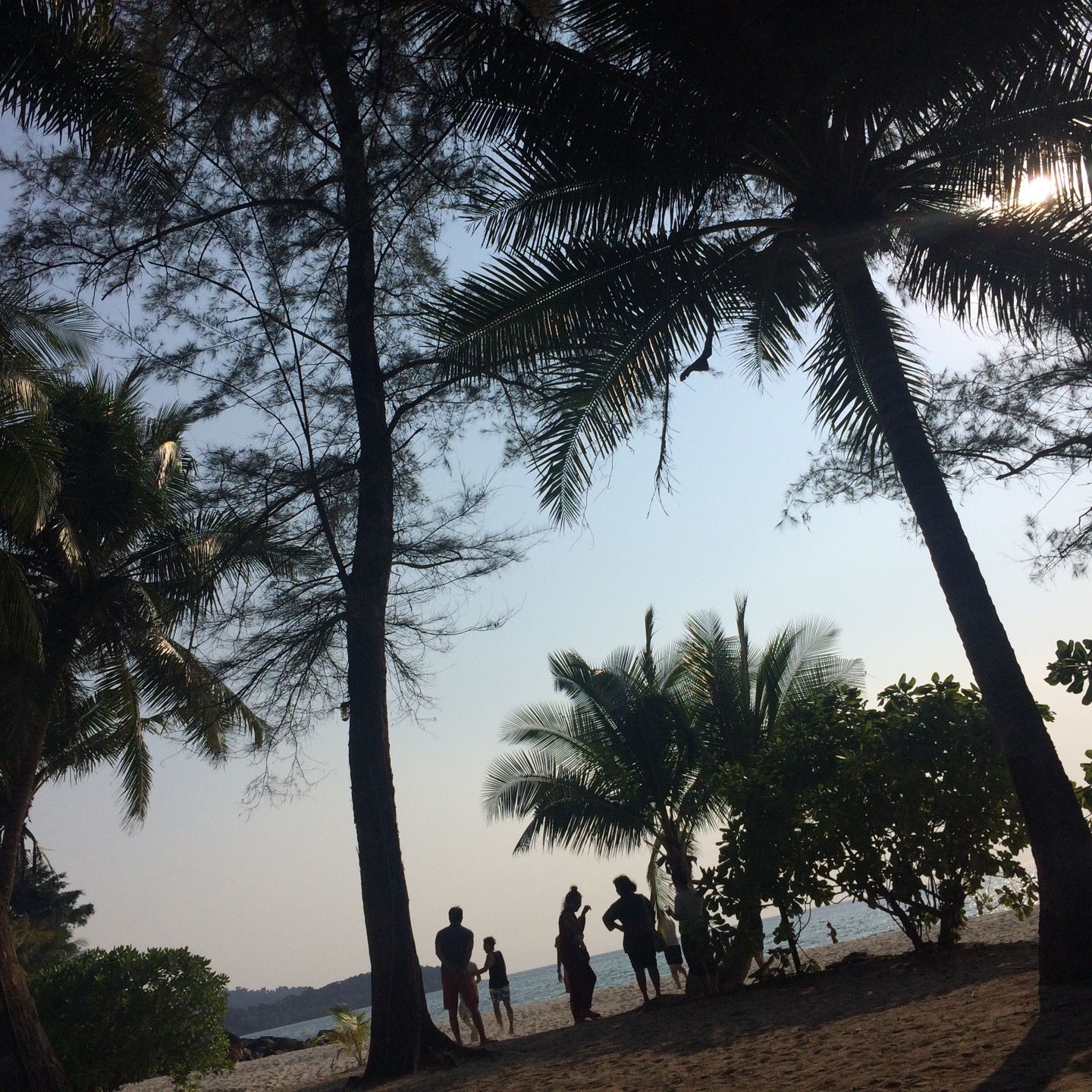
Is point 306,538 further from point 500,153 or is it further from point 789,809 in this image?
point 789,809

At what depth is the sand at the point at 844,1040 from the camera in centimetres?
439

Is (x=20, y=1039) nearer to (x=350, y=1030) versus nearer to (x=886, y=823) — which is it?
(x=350, y=1030)

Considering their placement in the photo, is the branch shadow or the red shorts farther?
the red shorts

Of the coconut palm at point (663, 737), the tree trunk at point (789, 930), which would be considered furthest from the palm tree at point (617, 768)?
the tree trunk at point (789, 930)

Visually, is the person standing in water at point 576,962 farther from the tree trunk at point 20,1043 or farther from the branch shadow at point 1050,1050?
the branch shadow at point 1050,1050

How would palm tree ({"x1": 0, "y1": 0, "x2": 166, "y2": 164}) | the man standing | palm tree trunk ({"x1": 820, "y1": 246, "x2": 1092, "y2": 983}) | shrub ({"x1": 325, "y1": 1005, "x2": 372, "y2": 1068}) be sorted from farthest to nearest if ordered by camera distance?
shrub ({"x1": 325, "y1": 1005, "x2": 372, "y2": 1068})
the man standing
palm tree ({"x1": 0, "y1": 0, "x2": 166, "y2": 164})
palm tree trunk ({"x1": 820, "y1": 246, "x2": 1092, "y2": 983})

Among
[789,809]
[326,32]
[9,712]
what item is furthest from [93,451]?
[789,809]

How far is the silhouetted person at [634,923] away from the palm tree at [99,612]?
13.3 feet

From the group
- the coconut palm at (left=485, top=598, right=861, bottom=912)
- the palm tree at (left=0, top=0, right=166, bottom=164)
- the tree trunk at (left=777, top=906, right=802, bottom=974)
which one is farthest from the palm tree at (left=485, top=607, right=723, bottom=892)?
the palm tree at (left=0, top=0, right=166, bottom=164)

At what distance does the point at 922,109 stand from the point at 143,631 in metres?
11.5

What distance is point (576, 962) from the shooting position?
10.7 m

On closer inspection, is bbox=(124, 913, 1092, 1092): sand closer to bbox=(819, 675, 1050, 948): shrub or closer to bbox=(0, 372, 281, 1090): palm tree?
bbox=(819, 675, 1050, 948): shrub

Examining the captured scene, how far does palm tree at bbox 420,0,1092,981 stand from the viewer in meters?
6.21

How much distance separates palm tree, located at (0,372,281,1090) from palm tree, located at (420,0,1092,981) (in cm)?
423
